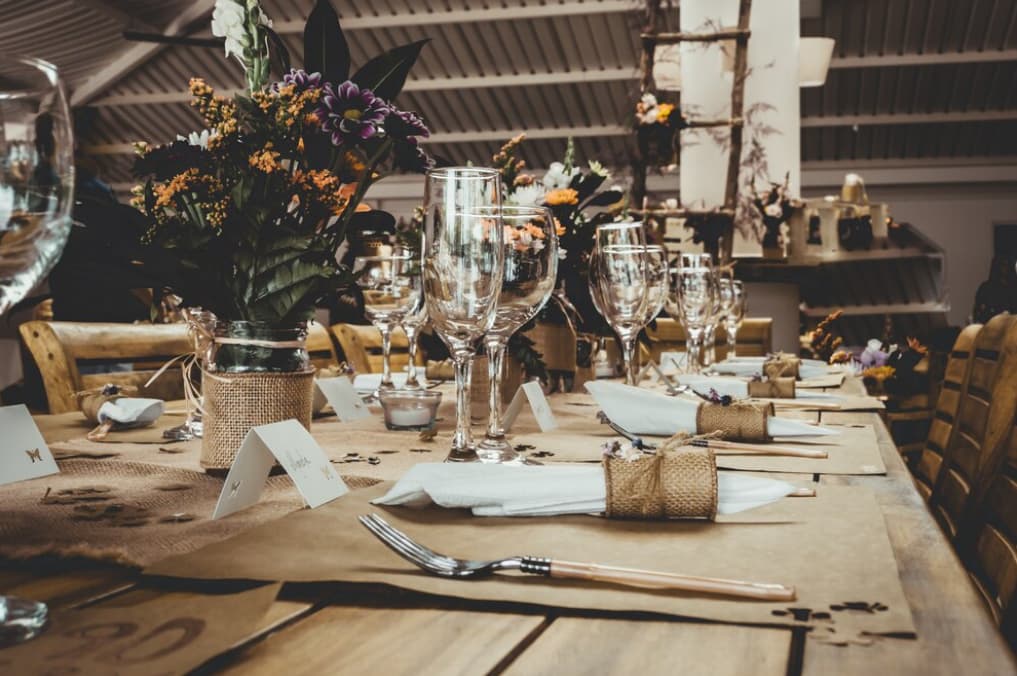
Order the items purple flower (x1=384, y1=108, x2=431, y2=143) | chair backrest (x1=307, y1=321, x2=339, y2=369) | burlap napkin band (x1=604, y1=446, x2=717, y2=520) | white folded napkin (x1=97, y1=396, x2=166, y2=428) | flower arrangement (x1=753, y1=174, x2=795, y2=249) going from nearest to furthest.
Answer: burlap napkin band (x1=604, y1=446, x2=717, y2=520)
purple flower (x1=384, y1=108, x2=431, y2=143)
white folded napkin (x1=97, y1=396, x2=166, y2=428)
chair backrest (x1=307, y1=321, x2=339, y2=369)
flower arrangement (x1=753, y1=174, x2=795, y2=249)

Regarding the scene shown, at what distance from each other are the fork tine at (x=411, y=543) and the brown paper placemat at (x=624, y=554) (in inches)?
0.4

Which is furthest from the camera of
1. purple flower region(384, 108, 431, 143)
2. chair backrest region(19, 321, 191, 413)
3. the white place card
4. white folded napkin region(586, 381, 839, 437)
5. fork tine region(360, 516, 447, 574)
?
chair backrest region(19, 321, 191, 413)

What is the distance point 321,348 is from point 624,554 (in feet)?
8.31

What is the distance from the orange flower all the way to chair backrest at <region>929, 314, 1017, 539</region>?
82 centimetres

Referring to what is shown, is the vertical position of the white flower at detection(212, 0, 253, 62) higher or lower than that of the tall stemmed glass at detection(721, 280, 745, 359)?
higher

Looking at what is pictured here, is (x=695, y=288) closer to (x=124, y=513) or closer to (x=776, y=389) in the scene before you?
(x=776, y=389)

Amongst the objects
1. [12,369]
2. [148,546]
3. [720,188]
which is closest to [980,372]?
[148,546]

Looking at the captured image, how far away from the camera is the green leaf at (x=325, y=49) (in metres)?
1.11

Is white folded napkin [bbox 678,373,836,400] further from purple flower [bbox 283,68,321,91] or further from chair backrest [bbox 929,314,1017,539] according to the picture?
purple flower [bbox 283,68,321,91]

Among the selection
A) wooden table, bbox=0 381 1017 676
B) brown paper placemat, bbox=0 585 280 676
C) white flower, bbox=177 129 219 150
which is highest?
white flower, bbox=177 129 219 150

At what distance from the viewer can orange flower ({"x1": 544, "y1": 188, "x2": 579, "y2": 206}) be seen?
1.87 m

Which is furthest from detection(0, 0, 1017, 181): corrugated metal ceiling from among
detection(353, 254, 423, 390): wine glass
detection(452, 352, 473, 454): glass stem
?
detection(452, 352, 473, 454): glass stem

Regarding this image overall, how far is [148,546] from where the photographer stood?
65 cm

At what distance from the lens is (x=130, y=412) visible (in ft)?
4.58
